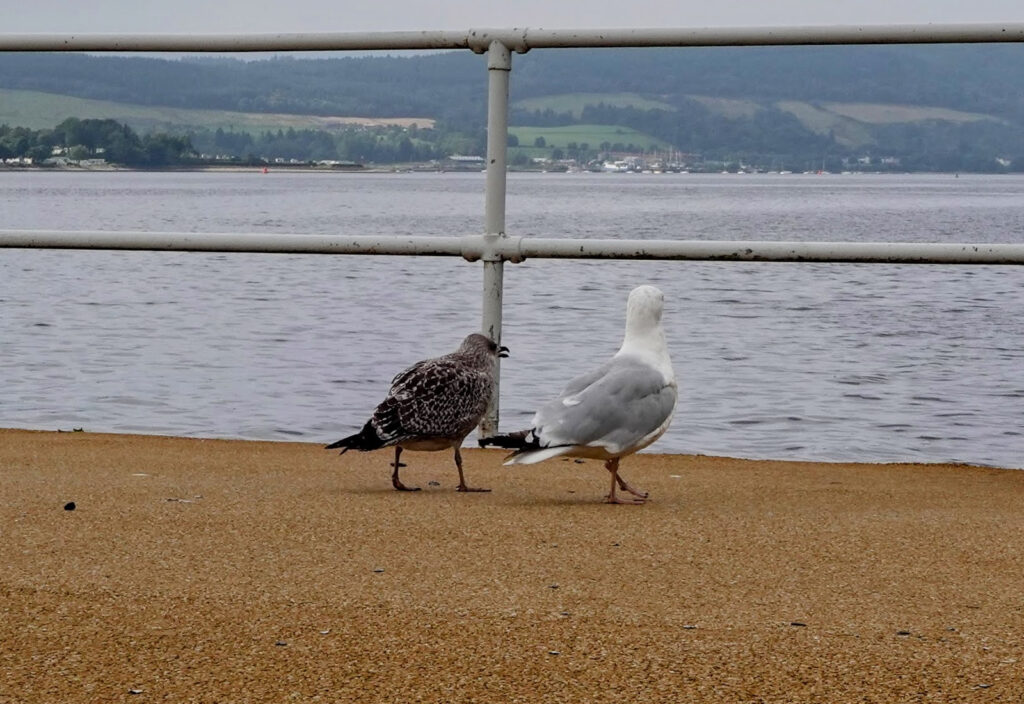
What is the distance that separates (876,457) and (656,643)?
4754mm

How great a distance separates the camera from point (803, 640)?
8.82ft

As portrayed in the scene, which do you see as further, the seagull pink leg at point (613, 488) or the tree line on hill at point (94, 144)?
the tree line on hill at point (94, 144)

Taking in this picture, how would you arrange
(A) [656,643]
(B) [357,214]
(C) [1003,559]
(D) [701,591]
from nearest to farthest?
(A) [656,643], (D) [701,591], (C) [1003,559], (B) [357,214]

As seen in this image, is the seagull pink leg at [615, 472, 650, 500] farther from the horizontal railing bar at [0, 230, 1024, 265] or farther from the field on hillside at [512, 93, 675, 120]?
the field on hillside at [512, 93, 675, 120]

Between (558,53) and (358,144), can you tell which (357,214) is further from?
(558,53)

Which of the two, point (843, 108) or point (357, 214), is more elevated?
point (843, 108)

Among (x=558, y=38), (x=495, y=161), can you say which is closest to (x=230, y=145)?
(x=495, y=161)

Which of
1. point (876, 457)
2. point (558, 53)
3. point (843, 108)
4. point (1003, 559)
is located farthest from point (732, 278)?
point (1003, 559)

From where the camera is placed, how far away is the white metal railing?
14.9ft

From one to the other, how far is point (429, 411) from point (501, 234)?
2.23 feet

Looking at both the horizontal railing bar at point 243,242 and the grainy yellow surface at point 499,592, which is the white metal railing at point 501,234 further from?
the grainy yellow surface at point 499,592

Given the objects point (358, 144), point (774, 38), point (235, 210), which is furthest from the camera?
point (235, 210)

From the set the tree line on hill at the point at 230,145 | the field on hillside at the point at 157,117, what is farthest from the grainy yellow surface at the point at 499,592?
the field on hillside at the point at 157,117

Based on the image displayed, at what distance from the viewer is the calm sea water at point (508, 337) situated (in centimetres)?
797
